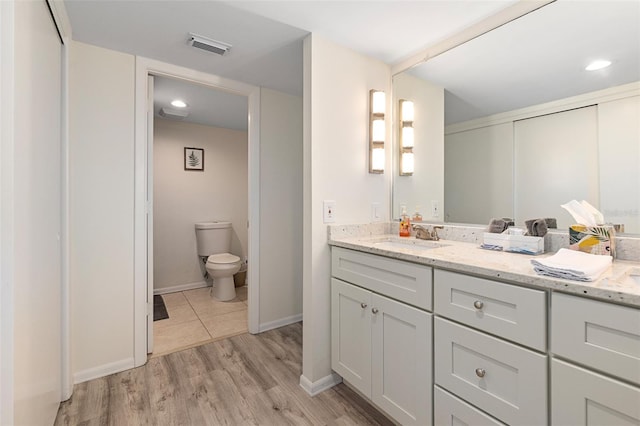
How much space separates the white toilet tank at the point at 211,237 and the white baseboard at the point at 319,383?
2258 mm

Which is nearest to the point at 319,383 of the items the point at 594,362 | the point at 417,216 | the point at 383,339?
the point at 383,339

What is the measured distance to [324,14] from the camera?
60.8 inches

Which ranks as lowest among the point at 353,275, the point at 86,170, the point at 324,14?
the point at 353,275

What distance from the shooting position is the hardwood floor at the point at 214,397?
59.4 inches

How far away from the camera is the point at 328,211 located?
1.79 m

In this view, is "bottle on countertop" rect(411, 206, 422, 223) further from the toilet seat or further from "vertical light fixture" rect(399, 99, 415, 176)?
the toilet seat

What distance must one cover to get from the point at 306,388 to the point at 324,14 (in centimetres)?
214

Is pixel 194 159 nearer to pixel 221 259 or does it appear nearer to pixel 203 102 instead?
pixel 203 102

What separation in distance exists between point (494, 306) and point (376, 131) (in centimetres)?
132

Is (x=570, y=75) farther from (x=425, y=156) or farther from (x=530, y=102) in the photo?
(x=425, y=156)

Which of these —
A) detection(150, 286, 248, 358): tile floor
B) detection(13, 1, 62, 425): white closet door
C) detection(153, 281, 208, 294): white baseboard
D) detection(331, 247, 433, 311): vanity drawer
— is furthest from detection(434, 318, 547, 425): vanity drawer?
detection(153, 281, 208, 294): white baseboard

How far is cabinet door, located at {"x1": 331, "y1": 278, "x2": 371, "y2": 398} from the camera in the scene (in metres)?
1.54

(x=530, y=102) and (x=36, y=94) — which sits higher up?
(x=530, y=102)

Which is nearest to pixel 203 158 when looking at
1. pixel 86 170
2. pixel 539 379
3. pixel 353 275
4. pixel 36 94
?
pixel 86 170
